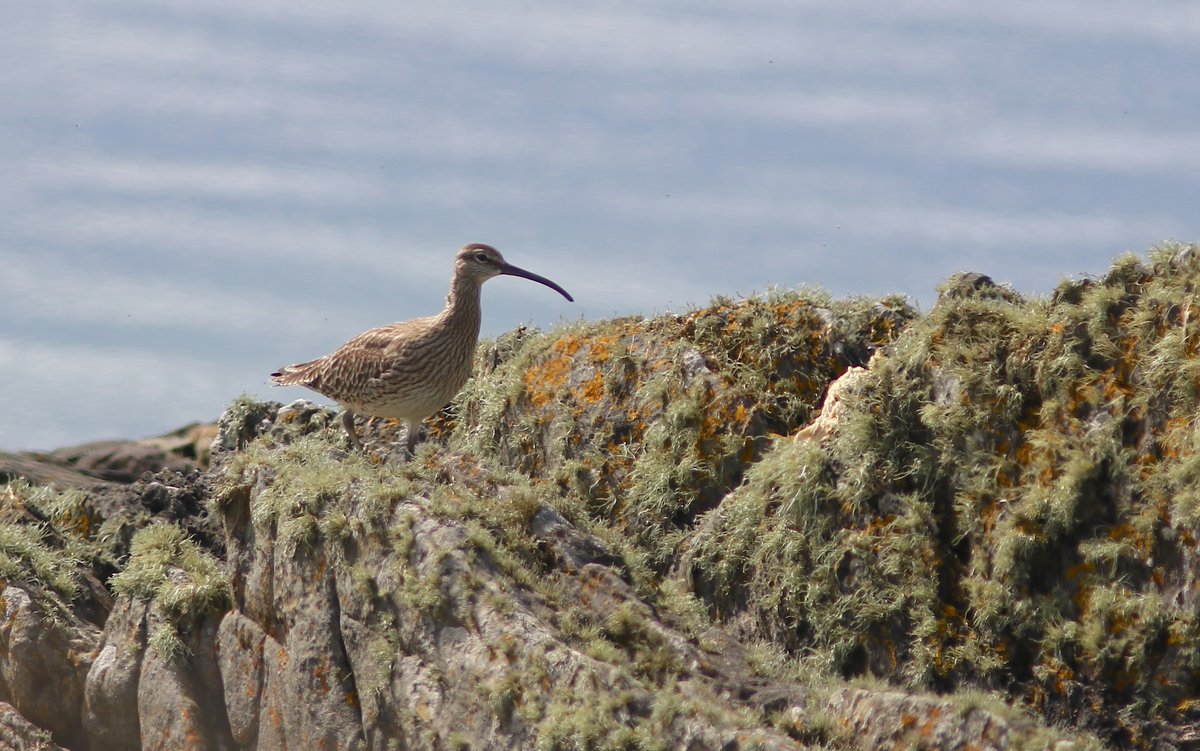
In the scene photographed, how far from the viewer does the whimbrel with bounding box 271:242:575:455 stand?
553 inches

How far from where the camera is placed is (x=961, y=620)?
10.5 m

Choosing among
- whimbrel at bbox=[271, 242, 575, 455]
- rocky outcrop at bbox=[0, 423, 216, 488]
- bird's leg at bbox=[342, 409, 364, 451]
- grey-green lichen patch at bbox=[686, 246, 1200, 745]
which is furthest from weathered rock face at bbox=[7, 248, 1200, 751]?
rocky outcrop at bbox=[0, 423, 216, 488]

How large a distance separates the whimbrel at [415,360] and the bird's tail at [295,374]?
25 cm

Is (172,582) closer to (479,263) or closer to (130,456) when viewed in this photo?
(479,263)

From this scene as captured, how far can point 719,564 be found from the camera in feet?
39.3

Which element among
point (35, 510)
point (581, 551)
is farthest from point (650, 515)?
point (35, 510)

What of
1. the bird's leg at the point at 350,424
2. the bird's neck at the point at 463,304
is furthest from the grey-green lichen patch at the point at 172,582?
the bird's neck at the point at 463,304

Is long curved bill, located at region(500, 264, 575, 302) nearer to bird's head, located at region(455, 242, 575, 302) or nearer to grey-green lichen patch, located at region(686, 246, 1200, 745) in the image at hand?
bird's head, located at region(455, 242, 575, 302)

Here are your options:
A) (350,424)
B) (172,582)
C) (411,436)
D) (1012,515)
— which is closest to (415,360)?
(411,436)

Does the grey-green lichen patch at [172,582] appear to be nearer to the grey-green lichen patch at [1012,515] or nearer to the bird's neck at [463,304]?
the bird's neck at [463,304]

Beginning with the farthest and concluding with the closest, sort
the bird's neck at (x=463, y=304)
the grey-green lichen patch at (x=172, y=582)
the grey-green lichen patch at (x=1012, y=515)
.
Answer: the bird's neck at (x=463, y=304)
the grey-green lichen patch at (x=172, y=582)
the grey-green lichen patch at (x=1012, y=515)

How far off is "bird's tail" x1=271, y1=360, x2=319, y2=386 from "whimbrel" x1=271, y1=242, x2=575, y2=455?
0.25m

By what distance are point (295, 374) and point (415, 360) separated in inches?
91.4

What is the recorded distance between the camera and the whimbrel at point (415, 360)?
1405cm
